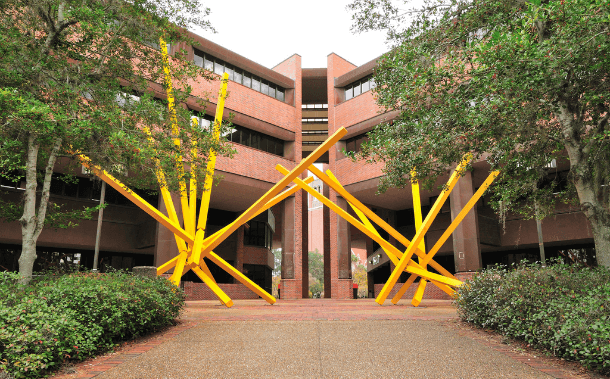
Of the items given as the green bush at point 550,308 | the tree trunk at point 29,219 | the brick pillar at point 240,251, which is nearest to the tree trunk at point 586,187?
the green bush at point 550,308

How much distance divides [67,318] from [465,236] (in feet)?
61.5

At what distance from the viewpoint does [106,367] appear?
204 inches

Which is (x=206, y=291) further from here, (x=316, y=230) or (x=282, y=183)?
(x=316, y=230)

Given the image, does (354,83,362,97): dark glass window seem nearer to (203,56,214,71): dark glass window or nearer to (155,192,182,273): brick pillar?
(203,56,214,71): dark glass window

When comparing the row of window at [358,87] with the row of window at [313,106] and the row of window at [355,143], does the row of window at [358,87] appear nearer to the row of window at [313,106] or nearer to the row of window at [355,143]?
the row of window at [355,143]

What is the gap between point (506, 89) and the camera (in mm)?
6355

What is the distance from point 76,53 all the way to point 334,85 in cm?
2025

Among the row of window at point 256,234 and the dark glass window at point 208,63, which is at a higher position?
the dark glass window at point 208,63

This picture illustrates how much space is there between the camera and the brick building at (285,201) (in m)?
22.6

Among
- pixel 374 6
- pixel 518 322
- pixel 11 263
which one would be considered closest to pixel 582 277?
pixel 518 322

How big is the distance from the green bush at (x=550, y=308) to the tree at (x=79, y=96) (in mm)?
6954

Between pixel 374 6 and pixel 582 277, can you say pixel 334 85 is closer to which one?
pixel 374 6

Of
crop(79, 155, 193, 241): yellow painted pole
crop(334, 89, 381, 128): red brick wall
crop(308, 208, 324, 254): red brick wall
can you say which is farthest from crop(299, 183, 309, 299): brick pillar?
crop(308, 208, 324, 254): red brick wall

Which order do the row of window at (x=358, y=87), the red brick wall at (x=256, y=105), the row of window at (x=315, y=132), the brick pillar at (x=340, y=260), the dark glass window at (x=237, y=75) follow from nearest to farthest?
the red brick wall at (x=256, y=105) → the brick pillar at (x=340, y=260) → the dark glass window at (x=237, y=75) → the row of window at (x=358, y=87) → the row of window at (x=315, y=132)
